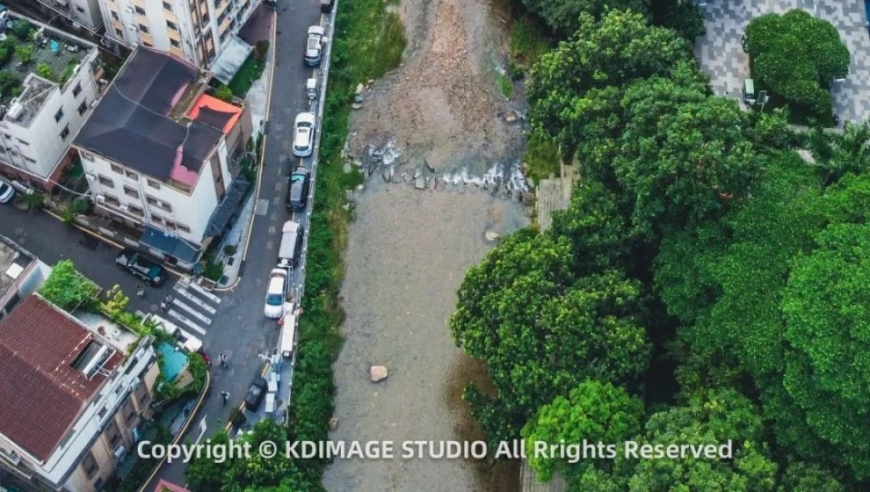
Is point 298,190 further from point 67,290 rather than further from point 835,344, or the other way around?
point 835,344

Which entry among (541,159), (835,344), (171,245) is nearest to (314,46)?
(541,159)

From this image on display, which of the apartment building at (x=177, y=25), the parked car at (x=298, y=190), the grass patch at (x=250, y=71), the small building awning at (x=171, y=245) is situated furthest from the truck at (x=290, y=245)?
the apartment building at (x=177, y=25)

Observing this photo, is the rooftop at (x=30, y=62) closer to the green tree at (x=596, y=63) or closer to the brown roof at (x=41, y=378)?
the brown roof at (x=41, y=378)

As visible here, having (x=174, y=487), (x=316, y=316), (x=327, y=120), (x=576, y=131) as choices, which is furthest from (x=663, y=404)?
(x=327, y=120)

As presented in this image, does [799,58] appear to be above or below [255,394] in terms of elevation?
above

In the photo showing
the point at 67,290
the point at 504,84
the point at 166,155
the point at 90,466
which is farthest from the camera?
the point at 504,84

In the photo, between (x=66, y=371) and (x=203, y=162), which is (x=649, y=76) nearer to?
(x=203, y=162)

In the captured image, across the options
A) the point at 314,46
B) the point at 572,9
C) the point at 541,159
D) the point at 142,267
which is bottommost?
the point at 142,267
